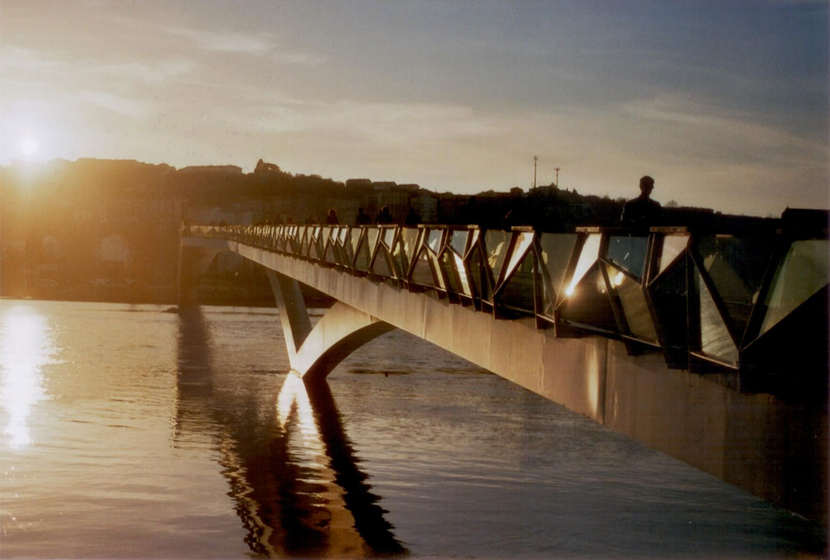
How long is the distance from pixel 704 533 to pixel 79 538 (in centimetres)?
1434

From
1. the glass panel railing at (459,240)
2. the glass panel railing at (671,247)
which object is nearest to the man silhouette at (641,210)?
the glass panel railing at (671,247)

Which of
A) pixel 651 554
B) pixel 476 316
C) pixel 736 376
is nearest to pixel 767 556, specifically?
pixel 651 554

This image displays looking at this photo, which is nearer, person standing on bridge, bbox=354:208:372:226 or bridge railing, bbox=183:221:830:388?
bridge railing, bbox=183:221:830:388

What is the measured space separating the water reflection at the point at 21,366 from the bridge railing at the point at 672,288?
26.5 metres

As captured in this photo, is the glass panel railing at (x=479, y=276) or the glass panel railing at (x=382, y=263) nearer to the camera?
the glass panel railing at (x=479, y=276)

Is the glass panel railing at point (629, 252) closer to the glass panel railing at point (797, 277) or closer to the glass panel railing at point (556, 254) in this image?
the glass panel railing at point (556, 254)

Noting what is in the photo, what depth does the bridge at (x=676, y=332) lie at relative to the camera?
17.6ft

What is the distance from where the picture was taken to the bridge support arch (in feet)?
103

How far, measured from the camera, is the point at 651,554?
23.2m

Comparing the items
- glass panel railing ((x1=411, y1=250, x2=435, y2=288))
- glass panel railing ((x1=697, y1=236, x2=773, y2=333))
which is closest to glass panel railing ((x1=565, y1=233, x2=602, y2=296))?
glass panel railing ((x1=697, y1=236, x2=773, y2=333))

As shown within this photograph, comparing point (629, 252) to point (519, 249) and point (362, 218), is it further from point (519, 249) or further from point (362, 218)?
point (362, 218)

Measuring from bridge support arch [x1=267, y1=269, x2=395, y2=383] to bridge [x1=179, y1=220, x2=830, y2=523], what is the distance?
52.5ft

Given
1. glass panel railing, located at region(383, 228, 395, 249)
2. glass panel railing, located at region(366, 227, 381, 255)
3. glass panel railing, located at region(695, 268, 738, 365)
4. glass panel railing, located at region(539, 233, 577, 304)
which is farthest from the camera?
glass panel railing, located at region(366, 227, 381, 255)

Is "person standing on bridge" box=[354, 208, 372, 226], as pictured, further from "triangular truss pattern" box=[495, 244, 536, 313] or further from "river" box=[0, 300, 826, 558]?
"triangular truss pattern" box=[495, 244, 536, 313]
